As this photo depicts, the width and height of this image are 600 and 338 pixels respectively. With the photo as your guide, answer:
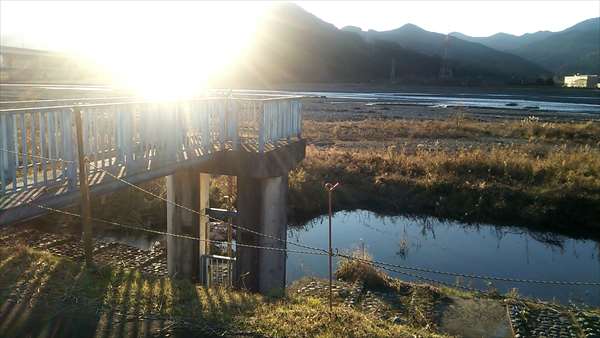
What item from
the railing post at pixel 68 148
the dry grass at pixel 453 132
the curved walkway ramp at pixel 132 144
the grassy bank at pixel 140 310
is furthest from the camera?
the dry grass at pixel 453 132

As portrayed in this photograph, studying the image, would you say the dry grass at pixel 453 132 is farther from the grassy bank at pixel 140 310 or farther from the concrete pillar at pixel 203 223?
the grassy bank at pixel 140 310

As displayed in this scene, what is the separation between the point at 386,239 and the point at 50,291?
461 inches

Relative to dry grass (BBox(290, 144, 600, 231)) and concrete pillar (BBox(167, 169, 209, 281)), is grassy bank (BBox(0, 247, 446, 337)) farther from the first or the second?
dry grass (BBox(290, 144, 600, 231))

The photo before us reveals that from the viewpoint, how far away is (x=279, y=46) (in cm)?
15275

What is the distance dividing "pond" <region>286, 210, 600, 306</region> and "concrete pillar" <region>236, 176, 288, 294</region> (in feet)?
7.35

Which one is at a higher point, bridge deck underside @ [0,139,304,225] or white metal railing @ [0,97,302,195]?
white metal railing @ [0,97,302,195]

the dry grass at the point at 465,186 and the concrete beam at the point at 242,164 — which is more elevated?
the concrete beam at the point at 242,164

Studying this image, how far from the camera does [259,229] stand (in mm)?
10547

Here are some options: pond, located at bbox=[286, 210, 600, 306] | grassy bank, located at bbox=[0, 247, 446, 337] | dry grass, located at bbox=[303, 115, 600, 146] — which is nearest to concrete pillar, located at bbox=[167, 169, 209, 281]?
pond, located at bbox=[286, 210, 600, 306]

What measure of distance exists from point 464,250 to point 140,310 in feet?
39.2

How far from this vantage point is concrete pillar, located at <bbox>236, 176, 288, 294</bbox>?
10445 mm

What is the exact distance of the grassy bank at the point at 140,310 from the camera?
5590 mm

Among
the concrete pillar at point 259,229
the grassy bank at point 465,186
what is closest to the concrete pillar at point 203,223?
the concrete pillar at point 259,229

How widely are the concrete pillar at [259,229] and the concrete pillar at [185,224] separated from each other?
110 centimetres
